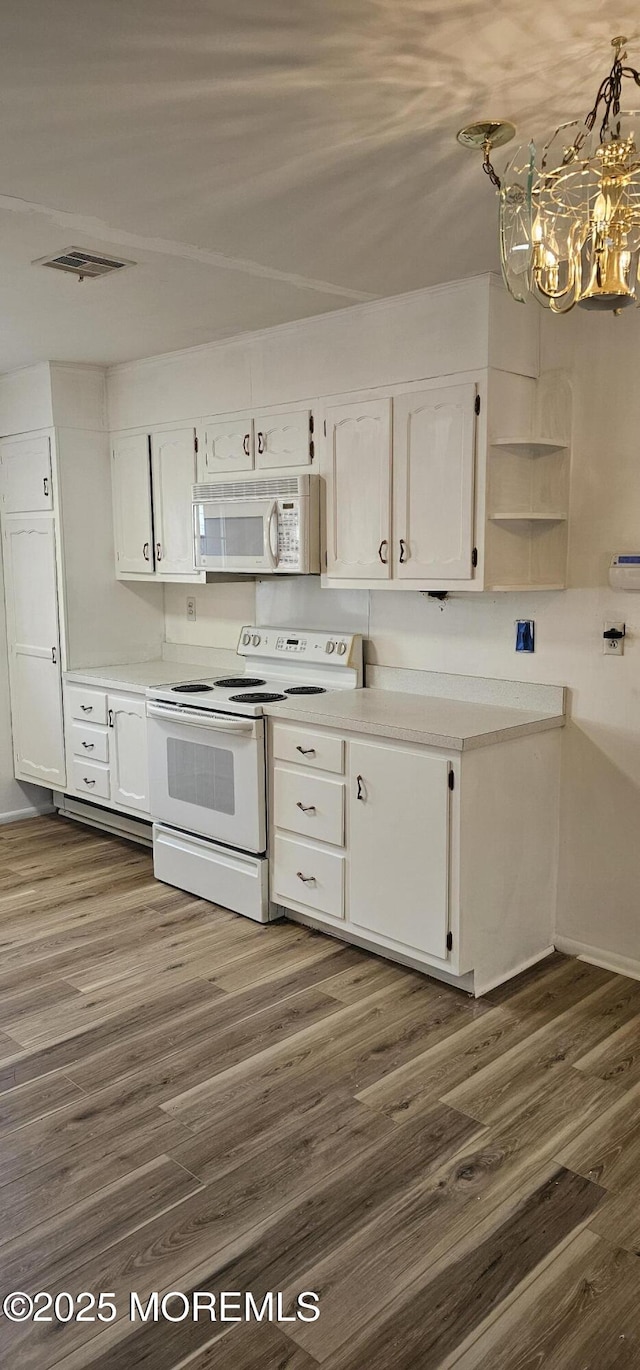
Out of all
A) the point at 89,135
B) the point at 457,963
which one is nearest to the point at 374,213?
the point at 89,135

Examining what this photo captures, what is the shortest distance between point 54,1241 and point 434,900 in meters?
1.48

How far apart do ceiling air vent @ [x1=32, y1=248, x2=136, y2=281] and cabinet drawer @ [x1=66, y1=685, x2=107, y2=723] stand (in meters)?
2.12

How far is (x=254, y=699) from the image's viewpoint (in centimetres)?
374

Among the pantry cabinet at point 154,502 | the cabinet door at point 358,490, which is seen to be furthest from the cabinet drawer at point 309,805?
the pantry cabinet at point 154,502

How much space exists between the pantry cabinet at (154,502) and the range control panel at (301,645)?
1.29 feet

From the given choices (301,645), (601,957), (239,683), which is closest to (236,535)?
(301,645)

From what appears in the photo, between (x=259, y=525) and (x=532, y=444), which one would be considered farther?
(x=259, y=525)

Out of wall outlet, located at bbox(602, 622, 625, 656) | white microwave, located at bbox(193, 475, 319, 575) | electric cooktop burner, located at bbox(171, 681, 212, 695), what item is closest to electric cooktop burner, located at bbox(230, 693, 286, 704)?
electric cooktop burner, located at bbox(171, 681, 212, 695)

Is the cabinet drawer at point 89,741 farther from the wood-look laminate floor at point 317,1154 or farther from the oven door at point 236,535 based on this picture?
the wood-look laminate floor at point 317,1154

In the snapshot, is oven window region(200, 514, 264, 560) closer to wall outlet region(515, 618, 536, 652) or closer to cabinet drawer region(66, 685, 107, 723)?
cabinet drawer region(66, 685, 107, 723)

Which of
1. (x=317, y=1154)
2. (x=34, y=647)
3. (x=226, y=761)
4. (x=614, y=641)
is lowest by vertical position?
(x=317, y=1154)

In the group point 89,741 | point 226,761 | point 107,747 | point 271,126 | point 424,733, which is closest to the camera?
point 271,126

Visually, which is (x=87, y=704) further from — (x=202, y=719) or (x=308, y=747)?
(x=308, y=747)

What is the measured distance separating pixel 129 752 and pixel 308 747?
52.3 inches
